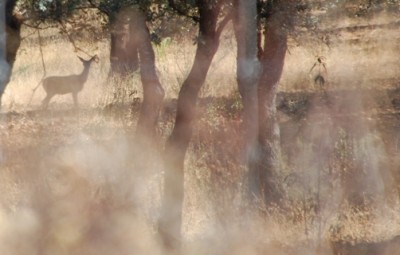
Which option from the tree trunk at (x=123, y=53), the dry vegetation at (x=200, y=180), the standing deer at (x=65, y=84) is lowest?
the dry vegetation at (x=200, y=180)

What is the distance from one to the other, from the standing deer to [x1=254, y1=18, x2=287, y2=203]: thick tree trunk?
646 centimetres

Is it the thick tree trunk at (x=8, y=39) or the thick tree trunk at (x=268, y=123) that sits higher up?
the thick tree trunk at (x=8, y=39)

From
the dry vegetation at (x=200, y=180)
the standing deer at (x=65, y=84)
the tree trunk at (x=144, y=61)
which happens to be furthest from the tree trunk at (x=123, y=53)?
the standing deer at (x=65, y=84)

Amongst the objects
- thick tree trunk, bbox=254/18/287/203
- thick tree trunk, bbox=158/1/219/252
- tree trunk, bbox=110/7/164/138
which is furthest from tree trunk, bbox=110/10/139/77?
thick tree trunk, bbox=254/18/287/203

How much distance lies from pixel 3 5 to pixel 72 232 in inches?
102

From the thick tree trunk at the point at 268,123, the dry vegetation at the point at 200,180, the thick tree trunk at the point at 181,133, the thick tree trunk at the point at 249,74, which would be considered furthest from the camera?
the thick tree trunk at the point at 268,123

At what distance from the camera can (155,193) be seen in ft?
29.9

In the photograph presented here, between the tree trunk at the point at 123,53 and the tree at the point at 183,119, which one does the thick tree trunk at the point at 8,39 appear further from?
the tree at the point at 183,119

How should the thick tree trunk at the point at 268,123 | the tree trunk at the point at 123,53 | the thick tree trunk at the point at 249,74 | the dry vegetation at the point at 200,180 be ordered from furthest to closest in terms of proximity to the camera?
the tree trunk at the point at 123,53
the thick tree trunk at the point at 268,123
the dry vegetation at the point at 200,180
the thick tree trunk at the point at 249,74

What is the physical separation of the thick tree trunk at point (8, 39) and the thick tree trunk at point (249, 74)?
88.7 inches

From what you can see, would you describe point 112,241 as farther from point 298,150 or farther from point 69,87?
point 69,87

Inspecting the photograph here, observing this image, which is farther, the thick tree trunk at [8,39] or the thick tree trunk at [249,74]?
the thick tree trunk at [8,39]

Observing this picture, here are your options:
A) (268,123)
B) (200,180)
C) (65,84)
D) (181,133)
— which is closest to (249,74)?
(268,123)

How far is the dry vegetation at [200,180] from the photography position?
8586 millimetres
